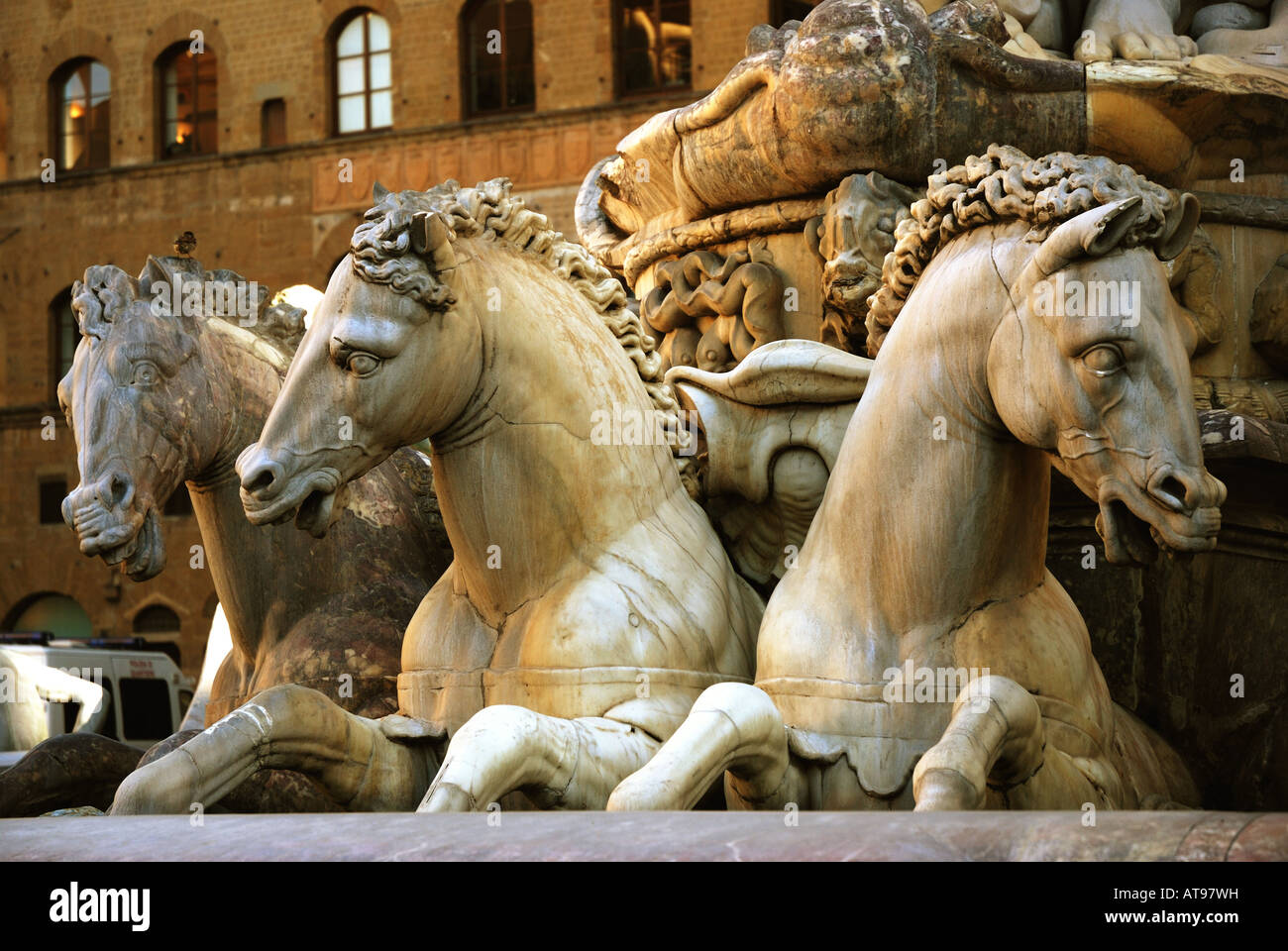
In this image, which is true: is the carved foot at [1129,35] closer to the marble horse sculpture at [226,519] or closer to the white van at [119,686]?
the marble horse sculpture at [226,519]

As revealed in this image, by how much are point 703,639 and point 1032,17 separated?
232 cm

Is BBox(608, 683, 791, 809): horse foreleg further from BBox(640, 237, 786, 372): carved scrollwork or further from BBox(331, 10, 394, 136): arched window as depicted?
BBox(331, 10, 394, 136): arched window

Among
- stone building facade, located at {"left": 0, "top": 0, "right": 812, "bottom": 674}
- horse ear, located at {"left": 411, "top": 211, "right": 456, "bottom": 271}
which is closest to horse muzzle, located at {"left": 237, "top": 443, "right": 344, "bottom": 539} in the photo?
horse ear, located at {"left": 411, "top": 211, "right": 456, "bottom": 271}

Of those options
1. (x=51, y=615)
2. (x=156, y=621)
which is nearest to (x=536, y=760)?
(x=156, y=621)

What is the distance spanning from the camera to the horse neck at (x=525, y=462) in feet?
12.8

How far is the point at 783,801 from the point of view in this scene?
3.49m

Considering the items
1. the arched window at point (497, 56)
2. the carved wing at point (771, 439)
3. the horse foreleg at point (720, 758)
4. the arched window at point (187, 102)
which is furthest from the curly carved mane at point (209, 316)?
the arched window at point (187, 102)

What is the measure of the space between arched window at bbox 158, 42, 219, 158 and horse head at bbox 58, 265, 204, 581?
2324 centimetres

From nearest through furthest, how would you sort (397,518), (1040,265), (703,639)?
(1040,265), (703,639), (397,518)

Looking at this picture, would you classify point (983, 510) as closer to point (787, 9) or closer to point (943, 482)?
point (943, 482)

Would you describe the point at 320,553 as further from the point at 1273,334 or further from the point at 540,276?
the point at 1273,334

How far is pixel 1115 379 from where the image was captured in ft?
10.5
